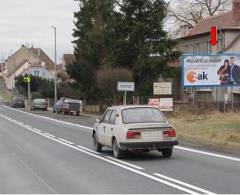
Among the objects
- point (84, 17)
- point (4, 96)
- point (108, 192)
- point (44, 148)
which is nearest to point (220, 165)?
point (108, 192)

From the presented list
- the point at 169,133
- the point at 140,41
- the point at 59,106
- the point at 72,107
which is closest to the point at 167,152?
the point at 169,133

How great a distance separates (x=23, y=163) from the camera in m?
17.4

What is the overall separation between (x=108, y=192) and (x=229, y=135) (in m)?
14.4

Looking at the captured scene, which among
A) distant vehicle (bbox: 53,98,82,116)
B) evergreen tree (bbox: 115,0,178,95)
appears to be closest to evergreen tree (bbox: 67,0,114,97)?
distant vehicle (bbox: 53,98,82,116)

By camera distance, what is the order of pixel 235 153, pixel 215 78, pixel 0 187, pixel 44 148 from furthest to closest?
pixel 215 78 < pixel 44 148 < pixel 235 153 < pixel 0 187

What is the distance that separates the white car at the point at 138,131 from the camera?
17.3 metres

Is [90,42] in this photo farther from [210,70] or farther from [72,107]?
[210,70]

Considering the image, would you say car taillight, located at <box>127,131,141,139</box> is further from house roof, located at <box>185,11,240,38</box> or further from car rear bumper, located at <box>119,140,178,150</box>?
house roof, located at <box>185,11,240,38</box>

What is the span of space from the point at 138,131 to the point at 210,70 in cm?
2847

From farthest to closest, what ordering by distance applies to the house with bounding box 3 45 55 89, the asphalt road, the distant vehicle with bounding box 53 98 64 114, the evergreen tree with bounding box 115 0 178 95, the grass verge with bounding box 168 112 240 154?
the house with bounding box 3 45 55 89 → the distant vehicle with bounding box 53 98 64 114 → the evergreen tree with bounding box 115 0 178 95 → the grass verge with bounding box 168 112 240 154 → the asphalt road

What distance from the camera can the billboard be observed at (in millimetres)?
44625

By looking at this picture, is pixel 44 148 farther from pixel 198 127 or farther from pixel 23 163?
pixel 198 127

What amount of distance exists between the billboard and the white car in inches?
1029

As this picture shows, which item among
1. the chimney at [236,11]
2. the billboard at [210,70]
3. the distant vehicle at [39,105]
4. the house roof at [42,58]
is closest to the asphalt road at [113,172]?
the billboard at [210,70]
